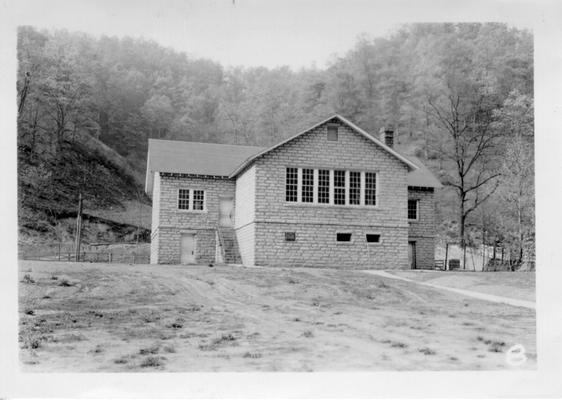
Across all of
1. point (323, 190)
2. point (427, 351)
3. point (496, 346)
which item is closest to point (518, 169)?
point (323, 190)

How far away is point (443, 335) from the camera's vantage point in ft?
44.1

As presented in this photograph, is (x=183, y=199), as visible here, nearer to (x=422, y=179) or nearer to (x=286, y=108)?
(x=286, y=108)

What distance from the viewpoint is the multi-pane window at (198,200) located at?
28.9 meters

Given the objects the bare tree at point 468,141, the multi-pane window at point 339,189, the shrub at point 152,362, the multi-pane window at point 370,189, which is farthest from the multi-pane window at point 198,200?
the shrub at point 152,362

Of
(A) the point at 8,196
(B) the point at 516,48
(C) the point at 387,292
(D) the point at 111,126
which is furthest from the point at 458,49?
(D) the point at 111,126

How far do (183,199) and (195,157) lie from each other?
2.17 metres

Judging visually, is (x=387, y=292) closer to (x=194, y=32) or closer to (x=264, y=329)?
(x=264, y=329)

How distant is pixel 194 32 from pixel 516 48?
9.27 meters

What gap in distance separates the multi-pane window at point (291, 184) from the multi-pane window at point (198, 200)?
5.70 m

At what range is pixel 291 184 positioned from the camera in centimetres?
2491

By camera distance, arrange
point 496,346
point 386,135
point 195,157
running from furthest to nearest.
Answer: point 386,135 → point 195,157 → point 496,346

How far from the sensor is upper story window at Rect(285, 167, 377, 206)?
24.9m

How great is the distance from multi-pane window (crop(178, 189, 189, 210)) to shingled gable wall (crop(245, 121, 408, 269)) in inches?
217

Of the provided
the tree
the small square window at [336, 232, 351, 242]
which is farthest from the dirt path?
the tree
